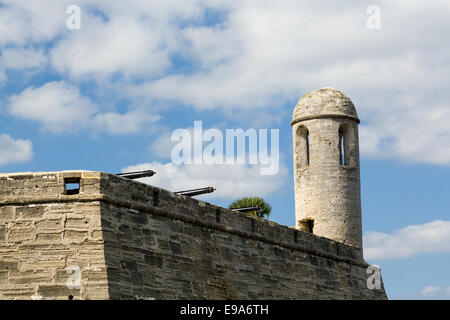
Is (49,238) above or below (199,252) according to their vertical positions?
below

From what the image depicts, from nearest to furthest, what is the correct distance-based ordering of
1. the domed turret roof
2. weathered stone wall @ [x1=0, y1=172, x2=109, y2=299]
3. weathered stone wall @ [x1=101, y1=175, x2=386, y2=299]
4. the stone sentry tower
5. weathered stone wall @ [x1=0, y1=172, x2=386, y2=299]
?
weathered stone wall @ [x1=0, y1=172, x2=109, y2=299] < weathered stone wall @ [x1=0, y1=172, x2=386, y2=299] < weathered stone wall @ [x1=101, y1=175, x2=386, y2=299] < the stone sentry tower < the domed turret roof

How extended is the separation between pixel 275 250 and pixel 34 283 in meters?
6.22

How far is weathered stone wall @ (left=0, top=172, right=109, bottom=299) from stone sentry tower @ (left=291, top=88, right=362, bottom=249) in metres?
9.15

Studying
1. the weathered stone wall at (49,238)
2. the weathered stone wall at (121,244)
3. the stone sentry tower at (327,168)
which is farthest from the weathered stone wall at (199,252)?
the stone sentry tower at (327,168)

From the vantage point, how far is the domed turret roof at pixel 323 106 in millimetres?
20719

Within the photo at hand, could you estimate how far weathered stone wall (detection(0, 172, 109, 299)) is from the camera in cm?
1188

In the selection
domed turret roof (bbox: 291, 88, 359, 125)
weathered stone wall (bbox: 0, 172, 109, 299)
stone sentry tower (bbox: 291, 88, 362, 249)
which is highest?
domed turret roof (bbox: 291, 88, 359, 125)

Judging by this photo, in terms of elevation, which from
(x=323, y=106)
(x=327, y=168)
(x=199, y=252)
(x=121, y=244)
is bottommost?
(x=121, y=244)

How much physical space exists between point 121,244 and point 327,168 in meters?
9.16

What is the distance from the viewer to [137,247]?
12734 mm

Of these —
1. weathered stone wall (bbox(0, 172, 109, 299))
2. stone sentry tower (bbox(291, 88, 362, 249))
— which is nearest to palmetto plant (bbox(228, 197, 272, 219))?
stone sentry tower (bbox(291, 88, 362, 249))

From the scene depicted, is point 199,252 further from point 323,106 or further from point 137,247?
point 323,106

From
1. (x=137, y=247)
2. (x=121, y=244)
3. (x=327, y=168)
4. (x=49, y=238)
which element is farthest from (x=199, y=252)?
(x=327, y=168)

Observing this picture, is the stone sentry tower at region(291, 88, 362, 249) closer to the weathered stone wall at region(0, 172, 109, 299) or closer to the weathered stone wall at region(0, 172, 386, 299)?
the weathered stone wall at region(0, 172, 386, 299)
